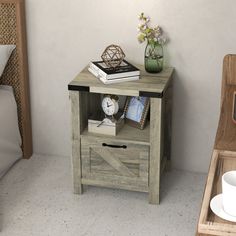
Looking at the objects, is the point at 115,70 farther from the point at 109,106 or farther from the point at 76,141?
the point at 76,141

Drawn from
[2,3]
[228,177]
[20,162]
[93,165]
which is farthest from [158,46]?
[228,177]

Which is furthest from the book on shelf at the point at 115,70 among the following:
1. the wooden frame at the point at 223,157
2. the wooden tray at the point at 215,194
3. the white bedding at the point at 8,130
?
the wooden tray at the point at 215,194

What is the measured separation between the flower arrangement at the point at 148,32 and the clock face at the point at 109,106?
1.10 feet

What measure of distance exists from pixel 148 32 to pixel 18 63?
2.44ft

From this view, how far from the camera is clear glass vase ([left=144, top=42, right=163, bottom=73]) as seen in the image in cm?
268

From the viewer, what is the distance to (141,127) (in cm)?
273

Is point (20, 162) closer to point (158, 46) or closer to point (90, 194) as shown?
point (90, 194)

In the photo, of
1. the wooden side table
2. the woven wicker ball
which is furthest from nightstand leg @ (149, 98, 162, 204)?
the woven wicker ball

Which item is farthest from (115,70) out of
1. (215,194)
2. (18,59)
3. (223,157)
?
(215,194)

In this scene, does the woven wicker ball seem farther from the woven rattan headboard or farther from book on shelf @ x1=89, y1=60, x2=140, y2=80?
the woven rattan headboard

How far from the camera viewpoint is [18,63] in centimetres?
296

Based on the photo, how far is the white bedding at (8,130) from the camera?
2.92 meters

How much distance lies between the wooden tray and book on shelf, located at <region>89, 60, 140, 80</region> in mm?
925

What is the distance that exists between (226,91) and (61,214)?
3.21 feet
